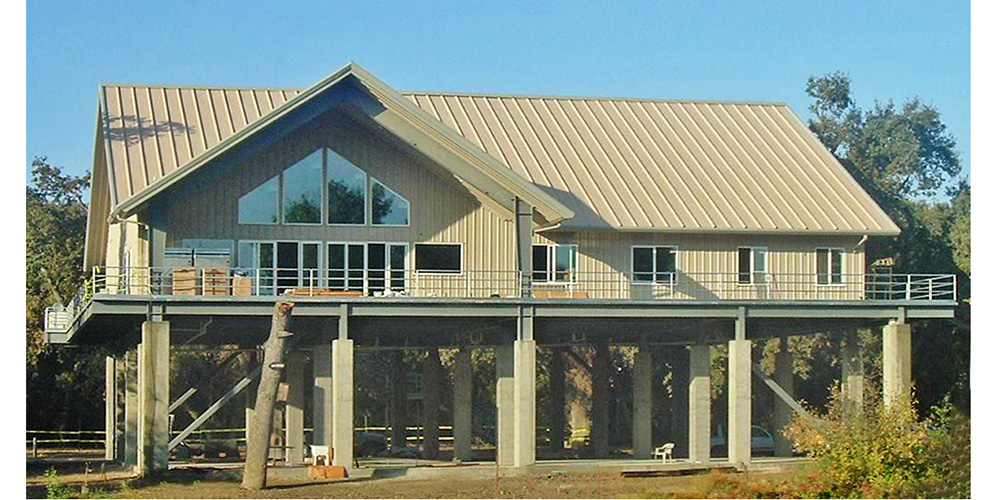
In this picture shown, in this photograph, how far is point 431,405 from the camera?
59.2 m

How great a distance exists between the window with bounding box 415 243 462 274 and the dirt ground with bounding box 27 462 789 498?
8.05 meters

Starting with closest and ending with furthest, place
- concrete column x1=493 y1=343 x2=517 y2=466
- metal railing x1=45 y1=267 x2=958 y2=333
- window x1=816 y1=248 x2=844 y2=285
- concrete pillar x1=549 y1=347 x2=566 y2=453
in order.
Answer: metal railing x1=45 y1=267 x2=958 y2=333 → concrete column x1=493 y1=343 x2=517 y2=466 → window x1=816 y1=248 x2=844 y2=285 → concrete pillar x1=549 y1=347 x2=566 y2=453

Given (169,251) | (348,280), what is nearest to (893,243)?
(348,280)

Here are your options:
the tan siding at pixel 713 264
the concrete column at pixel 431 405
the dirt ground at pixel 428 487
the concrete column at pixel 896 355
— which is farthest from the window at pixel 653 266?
the concrete column at pixel 431 405

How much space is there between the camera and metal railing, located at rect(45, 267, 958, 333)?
47.7 m

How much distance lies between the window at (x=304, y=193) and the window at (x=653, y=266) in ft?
33.9

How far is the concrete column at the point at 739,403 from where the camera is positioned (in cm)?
4931

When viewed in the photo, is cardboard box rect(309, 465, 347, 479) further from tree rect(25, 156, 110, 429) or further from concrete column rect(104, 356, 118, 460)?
tree rect(25, 156, 110, 429)

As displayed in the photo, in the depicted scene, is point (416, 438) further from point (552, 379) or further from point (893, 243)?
point (893, 243)

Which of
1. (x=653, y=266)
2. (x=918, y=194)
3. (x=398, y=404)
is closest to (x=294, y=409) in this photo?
(x=398, y=404)

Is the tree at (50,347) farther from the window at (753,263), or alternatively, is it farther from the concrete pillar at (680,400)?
the window at (753,263)

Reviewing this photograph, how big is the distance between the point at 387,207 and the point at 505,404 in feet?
23.2

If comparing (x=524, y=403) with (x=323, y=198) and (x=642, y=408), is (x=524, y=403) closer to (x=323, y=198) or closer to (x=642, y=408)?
(x=323, y=198)

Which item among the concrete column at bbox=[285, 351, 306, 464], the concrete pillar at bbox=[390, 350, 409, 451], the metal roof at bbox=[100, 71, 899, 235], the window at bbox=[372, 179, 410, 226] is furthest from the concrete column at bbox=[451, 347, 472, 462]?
the metal roof at bbox=[100, 71, 899, 235]
